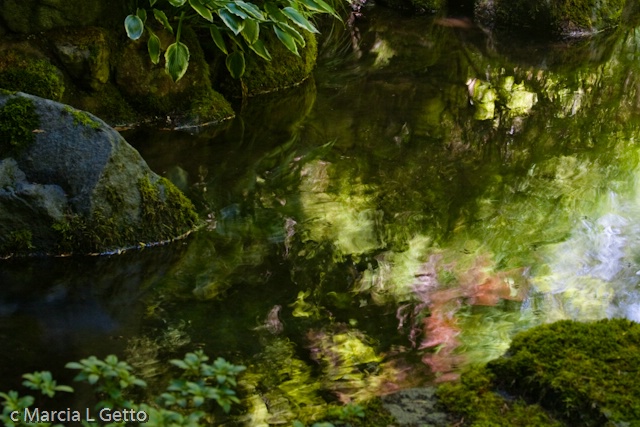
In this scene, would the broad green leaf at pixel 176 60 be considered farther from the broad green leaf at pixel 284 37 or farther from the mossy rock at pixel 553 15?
the mossy rock at pixel 553 15

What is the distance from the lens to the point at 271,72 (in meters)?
8.23


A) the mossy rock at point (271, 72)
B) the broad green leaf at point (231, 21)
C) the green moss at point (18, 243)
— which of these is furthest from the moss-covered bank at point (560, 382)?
the mossy rock at point (271, 72)

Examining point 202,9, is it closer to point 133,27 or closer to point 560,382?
point 133,27

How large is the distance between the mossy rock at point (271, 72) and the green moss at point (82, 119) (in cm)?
295

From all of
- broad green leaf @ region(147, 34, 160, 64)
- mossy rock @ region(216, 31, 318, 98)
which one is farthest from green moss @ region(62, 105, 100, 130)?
mossy rock @ region(216, 31, 318, 98)

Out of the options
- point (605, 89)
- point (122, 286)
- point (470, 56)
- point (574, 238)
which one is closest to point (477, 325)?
point (574, 238)

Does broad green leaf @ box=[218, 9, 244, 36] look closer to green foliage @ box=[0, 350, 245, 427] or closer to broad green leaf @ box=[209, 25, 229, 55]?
broad green leaf @ box=[209, 25, 229, 55]

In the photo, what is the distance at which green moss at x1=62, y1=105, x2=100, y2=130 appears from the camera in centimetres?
493

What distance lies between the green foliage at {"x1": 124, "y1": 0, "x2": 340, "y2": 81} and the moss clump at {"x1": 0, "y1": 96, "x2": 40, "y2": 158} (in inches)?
60.5

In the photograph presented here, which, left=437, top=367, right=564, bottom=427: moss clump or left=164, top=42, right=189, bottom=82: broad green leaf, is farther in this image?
left=164, top=42, right=189, bottom=82: broad green leaf

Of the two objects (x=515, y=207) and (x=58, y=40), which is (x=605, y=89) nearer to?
(x=515, y=207)

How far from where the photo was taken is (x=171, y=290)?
4422mm

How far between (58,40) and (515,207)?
386 centimetres

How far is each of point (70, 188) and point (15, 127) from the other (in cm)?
50
